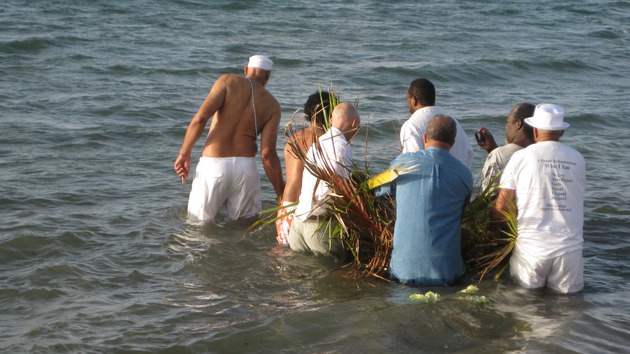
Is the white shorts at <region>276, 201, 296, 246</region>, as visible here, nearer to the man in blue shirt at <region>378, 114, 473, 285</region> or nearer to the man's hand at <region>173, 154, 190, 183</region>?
the man's hand at <region>173, 154, 190, 183</region>

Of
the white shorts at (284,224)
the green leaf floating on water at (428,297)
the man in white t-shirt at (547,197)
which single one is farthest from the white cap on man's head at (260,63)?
the green leaf floating on water at (428,297)

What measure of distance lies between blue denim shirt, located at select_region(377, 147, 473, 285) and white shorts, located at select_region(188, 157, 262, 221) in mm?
2126

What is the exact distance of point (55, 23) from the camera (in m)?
19.5

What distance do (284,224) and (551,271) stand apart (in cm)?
234

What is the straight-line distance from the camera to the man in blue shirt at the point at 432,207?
646cm

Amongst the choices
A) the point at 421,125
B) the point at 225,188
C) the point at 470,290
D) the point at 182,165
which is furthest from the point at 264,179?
the point at 470,290

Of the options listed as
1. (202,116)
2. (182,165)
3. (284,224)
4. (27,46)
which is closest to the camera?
(284,224)

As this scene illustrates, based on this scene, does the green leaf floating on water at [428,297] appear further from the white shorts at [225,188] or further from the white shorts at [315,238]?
the white shorts at [225,188]

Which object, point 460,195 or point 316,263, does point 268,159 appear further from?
point 460,195

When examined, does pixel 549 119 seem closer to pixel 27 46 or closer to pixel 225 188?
pixel 225 188

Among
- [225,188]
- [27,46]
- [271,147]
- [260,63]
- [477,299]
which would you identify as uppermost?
[260,63]

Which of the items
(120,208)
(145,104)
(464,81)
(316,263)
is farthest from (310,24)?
(316,263)

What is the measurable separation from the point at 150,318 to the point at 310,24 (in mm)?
15896

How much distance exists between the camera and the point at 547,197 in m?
6.38
